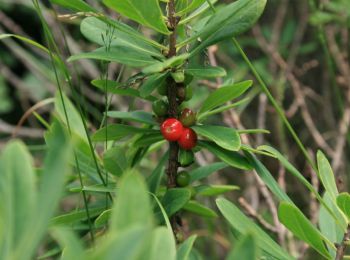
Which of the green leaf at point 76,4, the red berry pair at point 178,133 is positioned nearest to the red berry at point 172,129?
the red berry pair at point 178,133

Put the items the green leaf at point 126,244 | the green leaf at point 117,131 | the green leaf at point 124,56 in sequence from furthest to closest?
the green leaf at point 117,131 → the green leaf at point 124,56 → the green leaf at point 126,244

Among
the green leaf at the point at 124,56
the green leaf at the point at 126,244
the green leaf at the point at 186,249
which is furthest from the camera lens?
the green leaf at the point at 124,56

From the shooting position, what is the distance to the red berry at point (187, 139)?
970 mm

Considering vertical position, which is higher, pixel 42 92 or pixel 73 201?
pixel 42 92

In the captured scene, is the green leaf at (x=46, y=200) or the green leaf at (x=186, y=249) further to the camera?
the green leaf at (x=186, y=249)

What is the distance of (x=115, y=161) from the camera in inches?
39.1

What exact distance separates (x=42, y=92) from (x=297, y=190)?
58.2 inches

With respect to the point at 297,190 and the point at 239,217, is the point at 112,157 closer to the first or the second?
the point at 239,217

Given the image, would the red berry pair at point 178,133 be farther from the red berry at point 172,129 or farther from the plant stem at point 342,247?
the plant stem at point 342,247

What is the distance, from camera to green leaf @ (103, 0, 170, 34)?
857 mm

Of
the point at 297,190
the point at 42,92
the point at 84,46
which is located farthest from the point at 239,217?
the point at 42,92

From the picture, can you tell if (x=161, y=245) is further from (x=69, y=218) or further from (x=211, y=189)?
(x=211, y=189)

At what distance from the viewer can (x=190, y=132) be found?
0.98m

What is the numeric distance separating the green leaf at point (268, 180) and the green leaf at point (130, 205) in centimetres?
49
